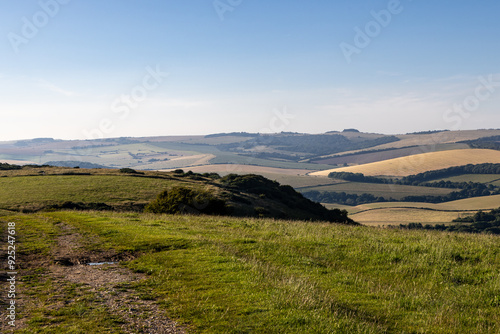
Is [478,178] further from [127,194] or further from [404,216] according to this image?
[127,194]

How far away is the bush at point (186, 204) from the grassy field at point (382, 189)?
5186 inches

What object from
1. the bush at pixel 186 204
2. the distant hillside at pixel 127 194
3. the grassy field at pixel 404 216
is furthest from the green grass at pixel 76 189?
the grassy field at pixel 404 216

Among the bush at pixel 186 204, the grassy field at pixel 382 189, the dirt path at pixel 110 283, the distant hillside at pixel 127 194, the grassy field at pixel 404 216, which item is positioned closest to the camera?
the dirt path at pixel 110 283

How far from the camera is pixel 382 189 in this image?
178125mm

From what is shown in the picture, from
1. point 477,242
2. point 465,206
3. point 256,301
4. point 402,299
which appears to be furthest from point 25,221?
point 465,206

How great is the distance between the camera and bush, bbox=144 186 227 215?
4178cm

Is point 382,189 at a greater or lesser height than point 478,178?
lesser

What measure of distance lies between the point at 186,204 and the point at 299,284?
31.5m

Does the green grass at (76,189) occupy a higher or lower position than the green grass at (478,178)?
higher

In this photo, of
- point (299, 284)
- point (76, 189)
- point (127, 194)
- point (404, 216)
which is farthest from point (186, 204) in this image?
point (404, 216)

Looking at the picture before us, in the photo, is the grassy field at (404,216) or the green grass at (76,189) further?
the grassy field at (404,216)

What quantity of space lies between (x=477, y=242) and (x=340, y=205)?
467ft

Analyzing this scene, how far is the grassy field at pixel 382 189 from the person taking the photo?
166 m

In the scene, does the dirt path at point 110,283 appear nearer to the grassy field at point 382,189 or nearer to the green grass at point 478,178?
the grassy field at point 382,189
